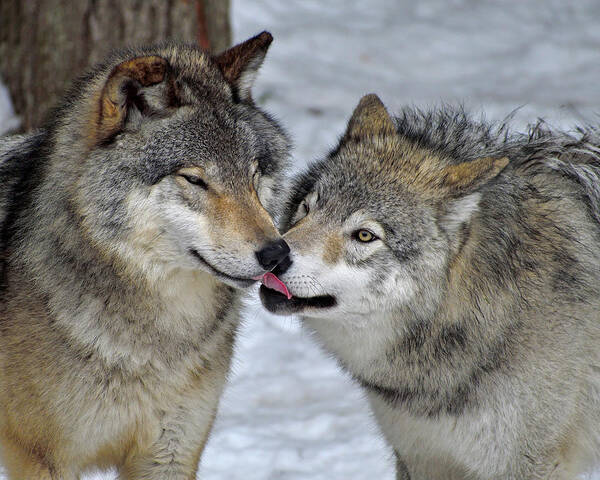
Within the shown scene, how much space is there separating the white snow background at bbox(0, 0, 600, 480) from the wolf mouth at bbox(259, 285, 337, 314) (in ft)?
6.57

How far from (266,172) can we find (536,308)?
1.34 meters

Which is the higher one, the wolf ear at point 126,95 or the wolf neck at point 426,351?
the wolf ear at point 126,95

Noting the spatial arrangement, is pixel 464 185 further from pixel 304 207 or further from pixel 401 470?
pixel 401 470

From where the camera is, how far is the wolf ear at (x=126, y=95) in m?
3.34

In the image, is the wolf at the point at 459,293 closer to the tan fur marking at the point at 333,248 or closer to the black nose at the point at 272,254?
the tan fur marking at the point at 333,248

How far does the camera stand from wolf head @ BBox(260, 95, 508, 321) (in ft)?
12.2

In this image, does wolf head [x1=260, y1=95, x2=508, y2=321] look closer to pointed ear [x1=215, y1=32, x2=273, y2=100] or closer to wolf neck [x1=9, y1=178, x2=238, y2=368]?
wolf neck [x1=9, y1=178, x2=238, y2=368]

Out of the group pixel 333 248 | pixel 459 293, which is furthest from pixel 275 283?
pixel 459 293

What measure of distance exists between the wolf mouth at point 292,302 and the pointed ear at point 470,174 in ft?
2.34

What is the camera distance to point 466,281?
3.93m

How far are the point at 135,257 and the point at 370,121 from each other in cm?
136

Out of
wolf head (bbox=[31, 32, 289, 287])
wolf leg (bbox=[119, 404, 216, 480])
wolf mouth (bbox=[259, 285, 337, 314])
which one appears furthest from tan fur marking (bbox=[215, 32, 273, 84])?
wolf leg (bbox=[119, 404, 216, 480])

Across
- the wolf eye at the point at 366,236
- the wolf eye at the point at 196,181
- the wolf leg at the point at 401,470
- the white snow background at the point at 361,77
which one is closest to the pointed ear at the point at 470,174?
the wolf eye at the point at 366,236

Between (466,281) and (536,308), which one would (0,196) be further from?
(536,308)
